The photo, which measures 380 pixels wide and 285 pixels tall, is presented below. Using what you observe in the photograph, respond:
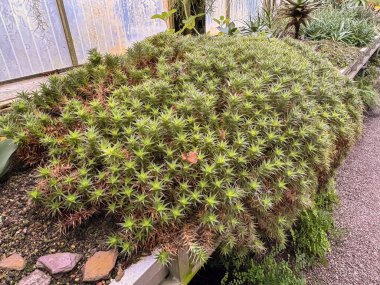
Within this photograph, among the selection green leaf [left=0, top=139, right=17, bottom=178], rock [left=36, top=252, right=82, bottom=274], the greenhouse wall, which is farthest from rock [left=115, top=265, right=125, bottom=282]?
the greenhouse wall

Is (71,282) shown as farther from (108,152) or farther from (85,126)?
(85,126)

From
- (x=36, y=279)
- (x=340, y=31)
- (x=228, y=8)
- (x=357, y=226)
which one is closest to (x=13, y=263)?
(x=36, y=279)

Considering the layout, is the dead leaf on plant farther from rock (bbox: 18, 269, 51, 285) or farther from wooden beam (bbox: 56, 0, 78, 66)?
wooden beam (bbox: 56, 0, 78, 66)

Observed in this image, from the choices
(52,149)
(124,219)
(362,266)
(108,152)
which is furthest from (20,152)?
(362,266)

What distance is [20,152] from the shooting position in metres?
1.49

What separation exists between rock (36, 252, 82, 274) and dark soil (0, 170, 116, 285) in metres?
0.02

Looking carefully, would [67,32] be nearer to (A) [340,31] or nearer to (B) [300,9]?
(B) [300,9]

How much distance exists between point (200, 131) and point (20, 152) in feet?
3.02

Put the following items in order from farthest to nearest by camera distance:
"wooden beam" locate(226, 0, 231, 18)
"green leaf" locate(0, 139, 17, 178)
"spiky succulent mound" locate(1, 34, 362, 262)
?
"wooden beam" locate(226, 0, 231, 18), "green leaf" locate(0, 139, 17, 178), "spiky succulent mound" locate(1, 34, 362, 262)

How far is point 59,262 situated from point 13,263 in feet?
0.58

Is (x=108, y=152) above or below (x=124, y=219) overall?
above

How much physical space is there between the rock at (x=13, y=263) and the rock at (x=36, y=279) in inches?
2.1

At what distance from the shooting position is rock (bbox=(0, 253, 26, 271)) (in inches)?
44.0

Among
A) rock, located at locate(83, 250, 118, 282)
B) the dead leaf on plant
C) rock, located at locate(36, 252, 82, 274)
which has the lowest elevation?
rock, located at locate(83, 250, 118, 282)
